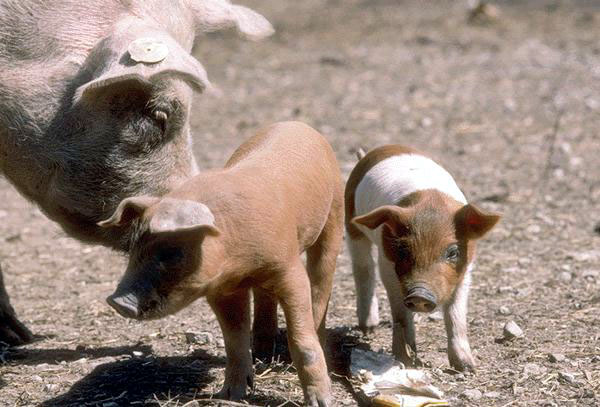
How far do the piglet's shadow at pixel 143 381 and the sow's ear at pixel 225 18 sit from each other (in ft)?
5.02

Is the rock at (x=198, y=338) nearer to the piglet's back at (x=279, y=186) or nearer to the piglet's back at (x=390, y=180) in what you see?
the piglet's back at (x=390, y=180)

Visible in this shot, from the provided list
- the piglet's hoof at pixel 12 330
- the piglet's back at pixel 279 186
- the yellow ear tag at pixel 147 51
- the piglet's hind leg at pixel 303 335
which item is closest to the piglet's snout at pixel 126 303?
the piglet's back at pixel 279 186

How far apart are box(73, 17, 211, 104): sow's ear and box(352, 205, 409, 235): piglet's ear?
0.81 metres

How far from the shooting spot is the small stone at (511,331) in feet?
14.7

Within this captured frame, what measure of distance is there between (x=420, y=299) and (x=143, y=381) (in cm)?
113

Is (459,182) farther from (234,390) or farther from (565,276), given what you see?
(234,390)

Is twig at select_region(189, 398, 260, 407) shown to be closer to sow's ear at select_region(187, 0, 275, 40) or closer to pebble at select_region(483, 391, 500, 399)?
pebble at select_region(483, 391, 500, 399)

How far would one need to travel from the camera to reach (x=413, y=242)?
384 cm

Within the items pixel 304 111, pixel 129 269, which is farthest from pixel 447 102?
pixel 129 269

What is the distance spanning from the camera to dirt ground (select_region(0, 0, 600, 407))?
163 inches

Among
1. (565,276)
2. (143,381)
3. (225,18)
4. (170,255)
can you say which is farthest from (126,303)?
(565,276)

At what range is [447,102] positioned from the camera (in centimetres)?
1012

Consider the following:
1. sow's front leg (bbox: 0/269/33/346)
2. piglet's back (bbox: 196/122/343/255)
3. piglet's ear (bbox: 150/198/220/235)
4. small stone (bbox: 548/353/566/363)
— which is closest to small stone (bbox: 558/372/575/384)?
small stone (bbox: 548/353/566/363)

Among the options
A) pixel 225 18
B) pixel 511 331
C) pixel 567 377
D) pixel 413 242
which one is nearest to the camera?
pixel 413 242
